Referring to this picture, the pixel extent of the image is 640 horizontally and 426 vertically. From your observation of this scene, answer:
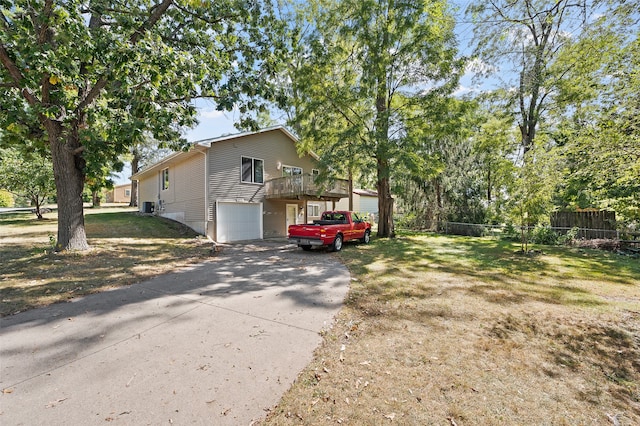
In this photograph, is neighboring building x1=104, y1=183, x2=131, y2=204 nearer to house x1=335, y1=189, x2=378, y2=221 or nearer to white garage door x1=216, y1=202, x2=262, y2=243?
house x1=335, y1=189, x2=378, y2=221

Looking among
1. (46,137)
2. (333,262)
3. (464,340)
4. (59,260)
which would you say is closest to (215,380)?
(464,340)

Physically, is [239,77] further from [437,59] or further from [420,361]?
[420,361]

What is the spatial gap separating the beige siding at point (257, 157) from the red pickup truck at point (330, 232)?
218 inches

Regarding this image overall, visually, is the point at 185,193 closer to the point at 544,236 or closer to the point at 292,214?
the point at 292,214

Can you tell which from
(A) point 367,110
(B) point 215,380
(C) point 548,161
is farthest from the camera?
(A) point 367,110

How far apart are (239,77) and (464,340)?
1037 cm

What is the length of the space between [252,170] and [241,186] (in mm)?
1264

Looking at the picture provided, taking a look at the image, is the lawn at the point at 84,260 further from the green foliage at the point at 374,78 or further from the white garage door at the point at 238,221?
the green foliage at the point at 374,78

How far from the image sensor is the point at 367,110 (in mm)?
14961

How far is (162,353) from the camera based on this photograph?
3.49 metres

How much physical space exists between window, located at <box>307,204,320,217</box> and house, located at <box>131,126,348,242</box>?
3.25 feet

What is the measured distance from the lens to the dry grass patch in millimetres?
2502

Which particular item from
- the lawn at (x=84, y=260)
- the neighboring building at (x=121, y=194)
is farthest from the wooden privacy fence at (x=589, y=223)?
the neighboring building at (x=121, y=194)

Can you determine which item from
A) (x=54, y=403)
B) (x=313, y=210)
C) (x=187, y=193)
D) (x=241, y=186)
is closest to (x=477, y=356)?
(x=54, y=403)
